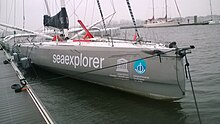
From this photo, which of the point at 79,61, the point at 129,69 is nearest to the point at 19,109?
the point at 79,61

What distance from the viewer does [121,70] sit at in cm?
536

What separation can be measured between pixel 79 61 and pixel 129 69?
185 cm

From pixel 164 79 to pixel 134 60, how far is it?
84cm

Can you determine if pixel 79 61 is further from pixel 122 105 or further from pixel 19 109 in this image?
pixel 19 109

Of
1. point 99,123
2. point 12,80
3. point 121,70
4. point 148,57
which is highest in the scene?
point 148,57

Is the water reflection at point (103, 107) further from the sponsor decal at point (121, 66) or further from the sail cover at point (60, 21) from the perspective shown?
the sail cover at point (60, 21)

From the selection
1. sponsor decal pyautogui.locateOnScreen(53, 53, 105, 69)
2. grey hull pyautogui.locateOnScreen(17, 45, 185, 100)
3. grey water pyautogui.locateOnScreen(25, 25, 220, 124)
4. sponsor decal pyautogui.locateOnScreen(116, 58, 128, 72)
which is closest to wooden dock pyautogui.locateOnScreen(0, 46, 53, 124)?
grey water pyautogui.locateOnScreen(25, 25, 220, 124)

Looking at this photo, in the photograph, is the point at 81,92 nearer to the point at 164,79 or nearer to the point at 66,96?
the point at 66,96

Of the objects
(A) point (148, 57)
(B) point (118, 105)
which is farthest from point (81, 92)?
(A) point (148, 57)

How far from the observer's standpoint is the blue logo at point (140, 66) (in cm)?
498

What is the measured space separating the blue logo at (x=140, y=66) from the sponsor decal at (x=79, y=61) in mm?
1033

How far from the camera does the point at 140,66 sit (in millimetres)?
5012

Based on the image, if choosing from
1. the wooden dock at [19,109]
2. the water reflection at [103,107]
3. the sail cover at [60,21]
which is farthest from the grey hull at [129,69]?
the sail cover at [60,21]

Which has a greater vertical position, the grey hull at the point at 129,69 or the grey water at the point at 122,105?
the grey hull at the point at 129,69
